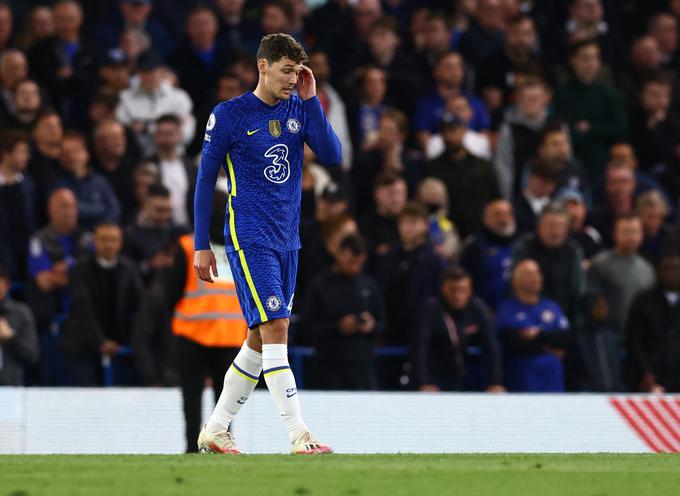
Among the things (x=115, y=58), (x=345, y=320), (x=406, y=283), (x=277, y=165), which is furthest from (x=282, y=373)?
(x=115, y=58)

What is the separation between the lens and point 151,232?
14602 mm

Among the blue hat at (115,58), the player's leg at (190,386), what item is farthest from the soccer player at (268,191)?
the blue hat at (115,58)

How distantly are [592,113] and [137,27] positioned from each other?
5.52m

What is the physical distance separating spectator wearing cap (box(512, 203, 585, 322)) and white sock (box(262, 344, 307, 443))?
248 inches

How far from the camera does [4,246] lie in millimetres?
14453

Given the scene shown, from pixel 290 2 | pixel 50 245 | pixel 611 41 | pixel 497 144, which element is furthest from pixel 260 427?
pixel 611 41

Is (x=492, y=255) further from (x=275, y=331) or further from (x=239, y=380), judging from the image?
(x=275, y=331)

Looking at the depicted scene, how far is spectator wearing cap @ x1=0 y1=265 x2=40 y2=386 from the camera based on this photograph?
43.7 feet

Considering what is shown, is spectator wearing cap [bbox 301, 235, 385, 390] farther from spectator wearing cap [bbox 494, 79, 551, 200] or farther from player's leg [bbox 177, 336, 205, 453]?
spectator wearing cap [bbox 494, 79, 551, 200]

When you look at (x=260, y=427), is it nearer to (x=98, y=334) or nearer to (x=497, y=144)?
(x=98, y=334)


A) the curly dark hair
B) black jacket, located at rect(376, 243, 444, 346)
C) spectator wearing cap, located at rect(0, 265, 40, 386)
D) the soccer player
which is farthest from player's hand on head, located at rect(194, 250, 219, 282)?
black jacket, located at rect(376, 243, 444, 346)

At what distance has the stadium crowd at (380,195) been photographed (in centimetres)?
1389

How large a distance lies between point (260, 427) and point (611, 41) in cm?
975

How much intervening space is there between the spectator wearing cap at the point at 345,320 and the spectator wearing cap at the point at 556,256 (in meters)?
1.71
